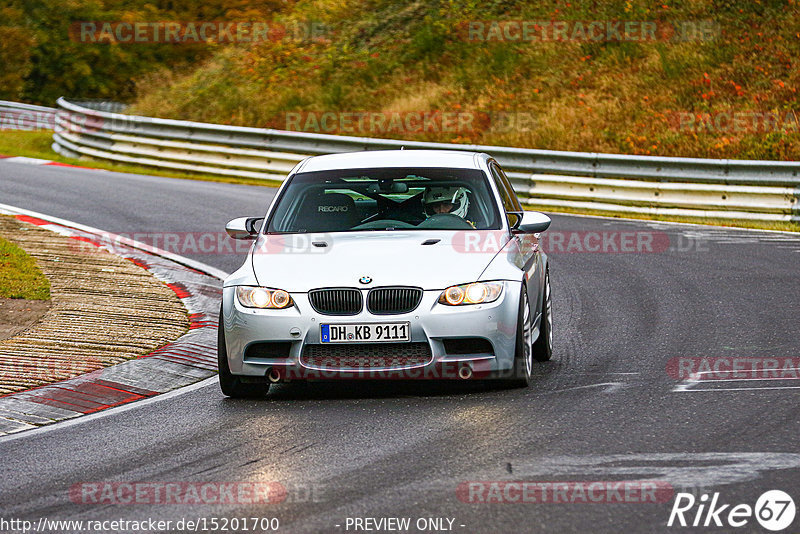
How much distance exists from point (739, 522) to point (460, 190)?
460 centimetres

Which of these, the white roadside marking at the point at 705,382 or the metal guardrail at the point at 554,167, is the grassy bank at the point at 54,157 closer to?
the metal guardrail at the point at 554,167

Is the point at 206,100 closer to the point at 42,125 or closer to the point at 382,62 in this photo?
the point at 382,62

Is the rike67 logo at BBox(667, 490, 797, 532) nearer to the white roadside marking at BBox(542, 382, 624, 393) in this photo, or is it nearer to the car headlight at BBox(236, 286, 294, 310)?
the white roadside marking at BBox(542, 382, 624, 393)

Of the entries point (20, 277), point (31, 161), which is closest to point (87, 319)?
point (20, 277)

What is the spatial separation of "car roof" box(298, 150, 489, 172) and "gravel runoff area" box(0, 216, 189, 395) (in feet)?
6.67

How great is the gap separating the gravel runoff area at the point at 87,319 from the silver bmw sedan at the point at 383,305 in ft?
5.39

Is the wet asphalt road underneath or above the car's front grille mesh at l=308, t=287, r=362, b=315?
underneath

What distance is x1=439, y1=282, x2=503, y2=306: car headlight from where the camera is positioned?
777 cm

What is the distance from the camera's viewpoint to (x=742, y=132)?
2350 centimetres

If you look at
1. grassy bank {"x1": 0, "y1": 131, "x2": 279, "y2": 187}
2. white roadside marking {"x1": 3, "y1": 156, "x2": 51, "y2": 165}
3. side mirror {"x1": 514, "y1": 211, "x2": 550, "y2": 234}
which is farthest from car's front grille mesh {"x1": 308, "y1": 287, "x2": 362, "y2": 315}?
white roadside marking {"x1": 3, "y1": 156, "x2": 51, "y2": 165}

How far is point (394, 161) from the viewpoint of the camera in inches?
376

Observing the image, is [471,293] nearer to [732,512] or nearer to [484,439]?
[484,439]

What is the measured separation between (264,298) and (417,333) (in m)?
1.06

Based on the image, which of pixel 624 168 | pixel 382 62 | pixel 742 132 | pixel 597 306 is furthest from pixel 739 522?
pixel 382 62
